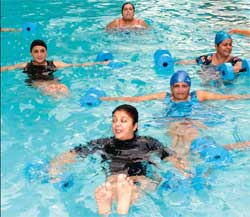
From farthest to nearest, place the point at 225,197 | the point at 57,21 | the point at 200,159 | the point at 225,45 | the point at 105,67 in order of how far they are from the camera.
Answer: the point at 57,21 < the point at 105,67 < the point at 225,45 < the point at 200,159 < the point at 225,197

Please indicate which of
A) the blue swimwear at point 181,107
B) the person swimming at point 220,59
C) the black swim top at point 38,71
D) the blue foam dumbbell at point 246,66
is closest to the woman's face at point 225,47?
the person swimming at point 220,59

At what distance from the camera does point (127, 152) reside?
4.41 m

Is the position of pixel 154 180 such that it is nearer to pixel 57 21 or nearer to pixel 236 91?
pixel 236 91

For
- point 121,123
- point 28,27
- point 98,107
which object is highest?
point 28,27

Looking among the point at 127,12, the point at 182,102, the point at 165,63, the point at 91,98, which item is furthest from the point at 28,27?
the point at 182,102

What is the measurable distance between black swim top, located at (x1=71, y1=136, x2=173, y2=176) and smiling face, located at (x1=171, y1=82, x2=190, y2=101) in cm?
162

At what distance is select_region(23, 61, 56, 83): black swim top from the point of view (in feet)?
23.3

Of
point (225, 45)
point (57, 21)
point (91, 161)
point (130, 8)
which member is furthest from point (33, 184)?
point (57, 21)

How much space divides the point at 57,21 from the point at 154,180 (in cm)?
820

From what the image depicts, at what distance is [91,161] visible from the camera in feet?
15.9

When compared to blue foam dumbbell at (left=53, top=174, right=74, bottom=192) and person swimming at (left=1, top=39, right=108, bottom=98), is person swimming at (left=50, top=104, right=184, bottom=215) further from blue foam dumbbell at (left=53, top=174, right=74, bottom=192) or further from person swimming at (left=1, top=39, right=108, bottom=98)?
person swimming at (left=1, top=39, right=108, bottom=98)

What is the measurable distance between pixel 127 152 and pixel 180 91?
187 centimetres

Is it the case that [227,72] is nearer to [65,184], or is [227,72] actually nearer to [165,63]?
[165,63]

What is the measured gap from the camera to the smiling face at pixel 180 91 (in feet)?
19.6
